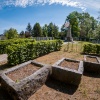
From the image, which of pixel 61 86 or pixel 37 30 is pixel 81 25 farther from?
pixel 61 86

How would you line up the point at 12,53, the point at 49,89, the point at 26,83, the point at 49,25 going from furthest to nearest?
the point at 49,25
the point at 12,53
the point at 49,89
the point at 26,83

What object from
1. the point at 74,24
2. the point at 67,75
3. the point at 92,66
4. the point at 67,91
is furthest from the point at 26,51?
the point at 74,24

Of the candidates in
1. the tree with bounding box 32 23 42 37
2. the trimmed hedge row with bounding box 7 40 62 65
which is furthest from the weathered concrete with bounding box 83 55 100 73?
the tree with bounding box 32 23 42 37

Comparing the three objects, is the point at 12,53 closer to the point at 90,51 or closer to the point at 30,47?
the point at 30,47

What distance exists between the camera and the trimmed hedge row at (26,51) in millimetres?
7905

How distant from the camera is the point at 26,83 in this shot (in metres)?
4.04

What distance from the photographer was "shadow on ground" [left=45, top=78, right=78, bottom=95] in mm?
4773

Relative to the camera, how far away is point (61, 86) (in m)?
5.18

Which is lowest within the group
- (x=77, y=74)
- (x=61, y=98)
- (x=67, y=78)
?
(x=61, y=98)

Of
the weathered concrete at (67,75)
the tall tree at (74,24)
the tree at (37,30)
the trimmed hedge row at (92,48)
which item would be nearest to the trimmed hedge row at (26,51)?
the weathered concrete at (67,75)

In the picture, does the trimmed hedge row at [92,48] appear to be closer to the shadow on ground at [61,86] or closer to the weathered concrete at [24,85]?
the shadow on ground at [61,86]

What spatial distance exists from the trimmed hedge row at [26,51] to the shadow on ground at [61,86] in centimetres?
367

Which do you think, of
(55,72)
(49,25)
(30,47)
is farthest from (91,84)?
(49,25)

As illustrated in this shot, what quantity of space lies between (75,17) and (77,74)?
4709 cm
